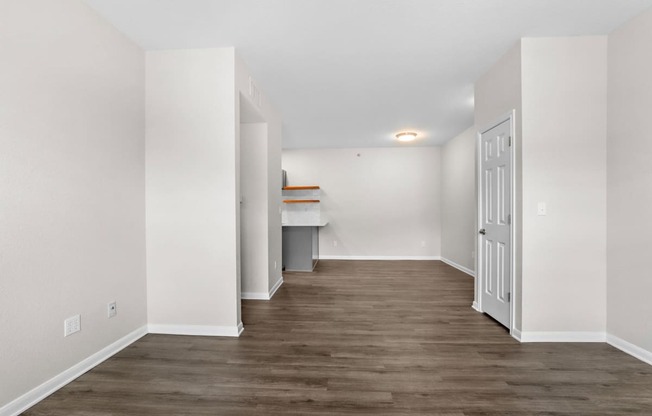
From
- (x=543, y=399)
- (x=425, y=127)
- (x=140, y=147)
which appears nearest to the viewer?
(x=543, y=399)

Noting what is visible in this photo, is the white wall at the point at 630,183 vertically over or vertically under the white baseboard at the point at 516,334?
over

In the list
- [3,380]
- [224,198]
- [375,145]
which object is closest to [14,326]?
[3,380]

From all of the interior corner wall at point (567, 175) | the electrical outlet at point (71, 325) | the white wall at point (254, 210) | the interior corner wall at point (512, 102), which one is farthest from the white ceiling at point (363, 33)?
the electrical outlet at point (71, 325)

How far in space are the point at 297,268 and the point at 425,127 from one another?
3.54 metres

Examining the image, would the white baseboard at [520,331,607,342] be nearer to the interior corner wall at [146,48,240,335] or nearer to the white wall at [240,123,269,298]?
the interior corner wall at [146,48,240,335]

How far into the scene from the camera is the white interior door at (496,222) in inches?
113

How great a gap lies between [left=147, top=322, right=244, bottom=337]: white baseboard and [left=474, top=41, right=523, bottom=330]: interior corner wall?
2.61m

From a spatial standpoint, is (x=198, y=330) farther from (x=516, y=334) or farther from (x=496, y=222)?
(x=496, y=222)

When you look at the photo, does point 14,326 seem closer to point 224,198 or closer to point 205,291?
point 205,291

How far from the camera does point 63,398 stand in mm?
1837

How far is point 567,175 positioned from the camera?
2604mm

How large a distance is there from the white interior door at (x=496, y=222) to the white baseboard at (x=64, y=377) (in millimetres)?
3448

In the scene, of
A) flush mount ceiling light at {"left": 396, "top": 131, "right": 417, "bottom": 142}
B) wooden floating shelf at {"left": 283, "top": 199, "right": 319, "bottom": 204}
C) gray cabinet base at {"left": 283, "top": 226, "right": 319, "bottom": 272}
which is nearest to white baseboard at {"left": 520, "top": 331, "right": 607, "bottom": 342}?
gray cabinet base at {"left": 283, "top": 226, "right": 319, "bottom": 272}

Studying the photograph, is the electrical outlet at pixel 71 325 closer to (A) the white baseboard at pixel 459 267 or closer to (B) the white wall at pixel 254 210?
(B) the white wall at pixel 254 210
